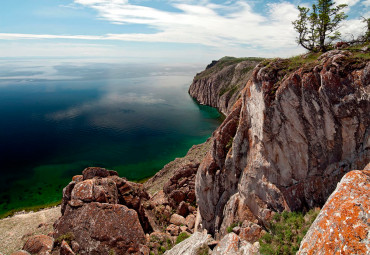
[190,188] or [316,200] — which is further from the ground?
[316,200]

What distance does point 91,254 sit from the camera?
57.0 ft

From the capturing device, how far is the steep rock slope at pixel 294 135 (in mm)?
10852

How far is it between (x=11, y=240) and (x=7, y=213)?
15.5m

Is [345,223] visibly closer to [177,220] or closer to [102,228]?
[102,228]

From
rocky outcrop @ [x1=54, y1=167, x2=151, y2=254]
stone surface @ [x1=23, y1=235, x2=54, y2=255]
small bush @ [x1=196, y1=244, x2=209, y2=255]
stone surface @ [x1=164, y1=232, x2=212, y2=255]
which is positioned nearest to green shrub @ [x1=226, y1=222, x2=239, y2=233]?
stone surface @ [x1=164, y1=232, x2=212, y2=255]

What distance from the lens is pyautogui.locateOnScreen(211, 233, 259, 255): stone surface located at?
10.3 metres

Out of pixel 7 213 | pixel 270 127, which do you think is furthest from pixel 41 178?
pixel 270 127

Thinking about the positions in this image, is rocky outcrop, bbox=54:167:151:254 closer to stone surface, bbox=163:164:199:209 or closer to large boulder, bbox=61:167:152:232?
large boulder, bbox=61:167:152:232

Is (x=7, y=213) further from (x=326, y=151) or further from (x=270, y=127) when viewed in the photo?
(x=326, y=151)

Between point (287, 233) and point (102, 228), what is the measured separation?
1501 centimetres

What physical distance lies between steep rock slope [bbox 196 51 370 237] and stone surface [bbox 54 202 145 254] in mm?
7781

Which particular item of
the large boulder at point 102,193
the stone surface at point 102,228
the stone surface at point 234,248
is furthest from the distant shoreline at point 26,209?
the stone surface at point 234,248

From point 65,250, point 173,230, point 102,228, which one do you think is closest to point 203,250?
point 102,228

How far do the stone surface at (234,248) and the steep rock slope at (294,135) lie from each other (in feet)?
13.7
